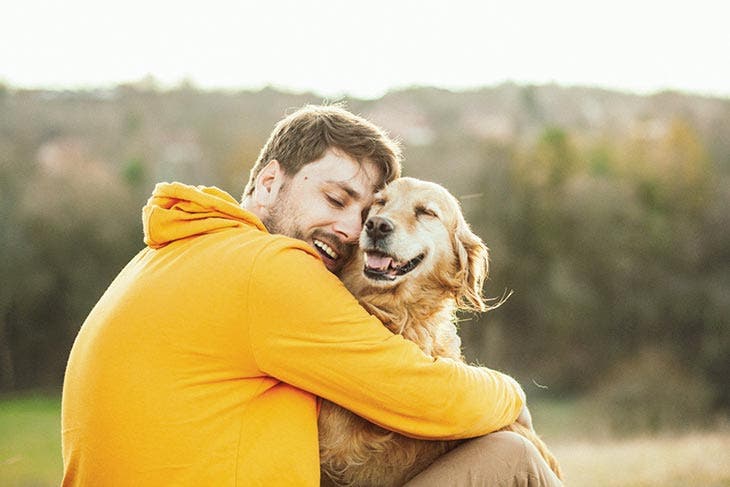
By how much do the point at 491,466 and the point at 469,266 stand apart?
3.76ft

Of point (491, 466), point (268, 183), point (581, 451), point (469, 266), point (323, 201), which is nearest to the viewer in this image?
point (491, 466)

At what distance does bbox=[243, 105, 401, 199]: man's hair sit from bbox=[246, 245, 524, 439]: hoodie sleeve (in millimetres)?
723

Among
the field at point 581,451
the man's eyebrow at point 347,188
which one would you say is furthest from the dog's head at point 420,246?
the field at point 581,451

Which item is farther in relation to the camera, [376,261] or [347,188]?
[376,261]

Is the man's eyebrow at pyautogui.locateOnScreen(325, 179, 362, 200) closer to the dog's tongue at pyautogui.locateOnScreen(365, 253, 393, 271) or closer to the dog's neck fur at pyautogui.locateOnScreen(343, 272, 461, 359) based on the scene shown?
the dog's tongue at pyautogui.locateOnScreen(365, 253, 393, 271)

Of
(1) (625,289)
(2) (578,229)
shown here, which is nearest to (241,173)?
(2) (578,229)

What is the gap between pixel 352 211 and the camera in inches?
138

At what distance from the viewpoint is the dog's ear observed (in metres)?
3.79

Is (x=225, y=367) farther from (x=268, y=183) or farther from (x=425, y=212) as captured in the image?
(x=425, y=212)

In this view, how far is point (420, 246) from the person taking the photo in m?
3.68

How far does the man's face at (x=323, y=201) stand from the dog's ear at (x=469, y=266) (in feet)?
1.78

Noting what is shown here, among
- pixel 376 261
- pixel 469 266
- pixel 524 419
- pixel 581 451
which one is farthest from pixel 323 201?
pixel 581 451

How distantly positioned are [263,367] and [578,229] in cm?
1678

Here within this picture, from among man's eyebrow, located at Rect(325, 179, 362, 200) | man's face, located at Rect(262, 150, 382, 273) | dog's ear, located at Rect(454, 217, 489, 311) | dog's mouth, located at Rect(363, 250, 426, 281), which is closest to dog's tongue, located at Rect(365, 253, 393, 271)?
dog's mouth, located at Rect(363, 250, 426, 281)
